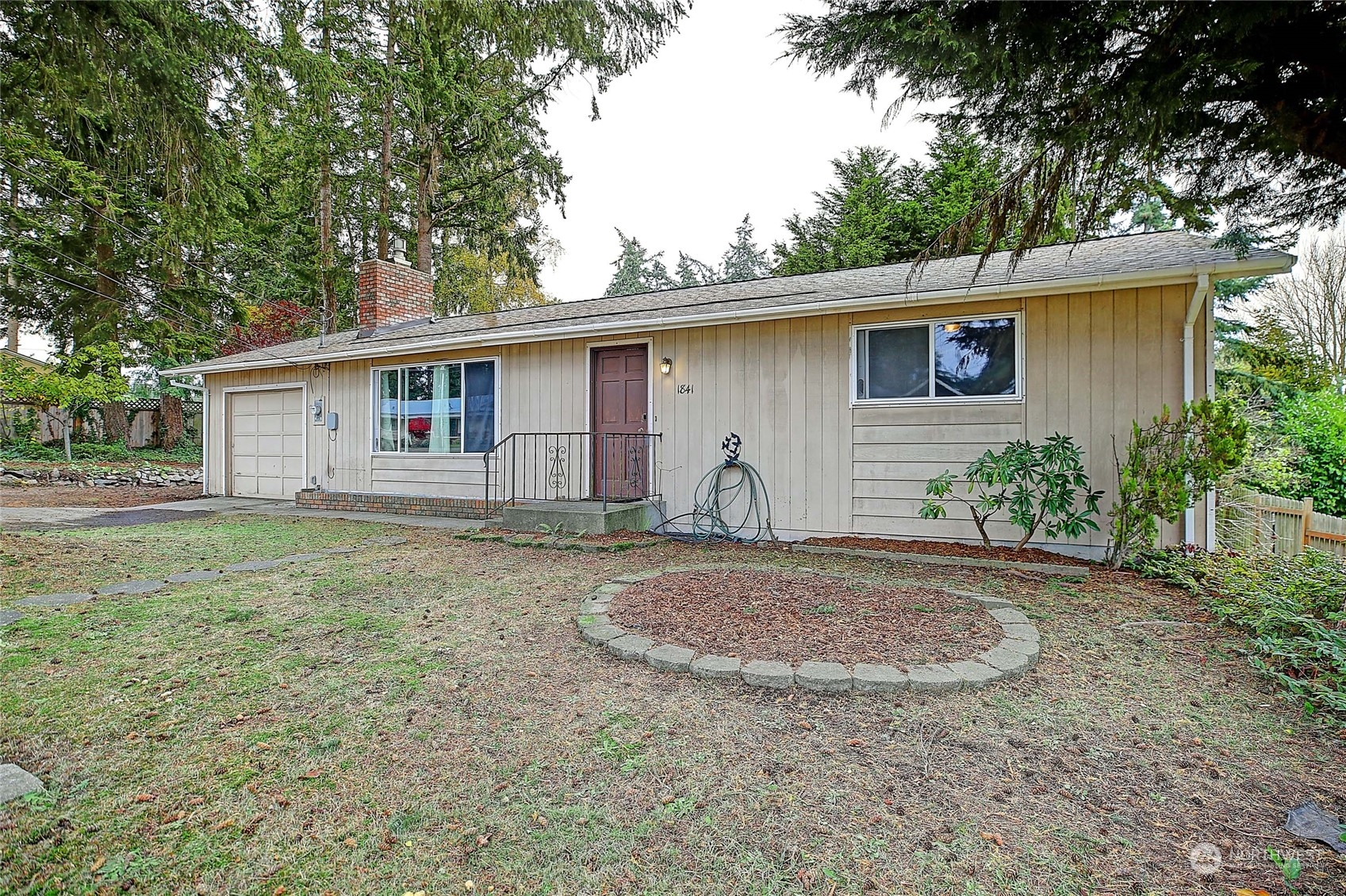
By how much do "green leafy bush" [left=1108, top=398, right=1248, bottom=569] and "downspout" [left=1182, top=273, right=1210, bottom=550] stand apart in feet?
0.87

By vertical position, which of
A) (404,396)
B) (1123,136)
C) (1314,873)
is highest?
(1123,136)

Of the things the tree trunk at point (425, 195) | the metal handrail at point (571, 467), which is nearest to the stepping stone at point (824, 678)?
the metal handrail at point (571, 467)

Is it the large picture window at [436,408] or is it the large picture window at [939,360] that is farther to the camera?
the large picture window at [436,408]

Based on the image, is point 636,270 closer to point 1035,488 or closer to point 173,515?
point 173,515

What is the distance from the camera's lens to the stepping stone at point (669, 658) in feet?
9.48

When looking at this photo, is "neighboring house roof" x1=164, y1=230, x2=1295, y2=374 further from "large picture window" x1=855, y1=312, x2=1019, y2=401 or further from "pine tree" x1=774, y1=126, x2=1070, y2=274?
"pine tree" x1=774, y1=126, x2=1070, y2=274

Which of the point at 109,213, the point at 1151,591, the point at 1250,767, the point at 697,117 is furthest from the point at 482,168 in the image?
the point at 1250,767

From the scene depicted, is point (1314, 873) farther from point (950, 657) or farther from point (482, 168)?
point (482, 168)

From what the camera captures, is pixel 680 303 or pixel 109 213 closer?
pixel 680 303

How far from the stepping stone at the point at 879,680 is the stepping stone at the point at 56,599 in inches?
185

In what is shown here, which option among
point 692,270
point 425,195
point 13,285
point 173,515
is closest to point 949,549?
point 173,515

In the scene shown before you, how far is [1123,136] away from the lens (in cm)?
330

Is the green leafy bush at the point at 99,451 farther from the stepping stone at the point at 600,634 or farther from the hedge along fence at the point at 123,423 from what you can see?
the stepping stone at the point at 600,634

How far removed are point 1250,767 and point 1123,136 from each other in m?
2.99
